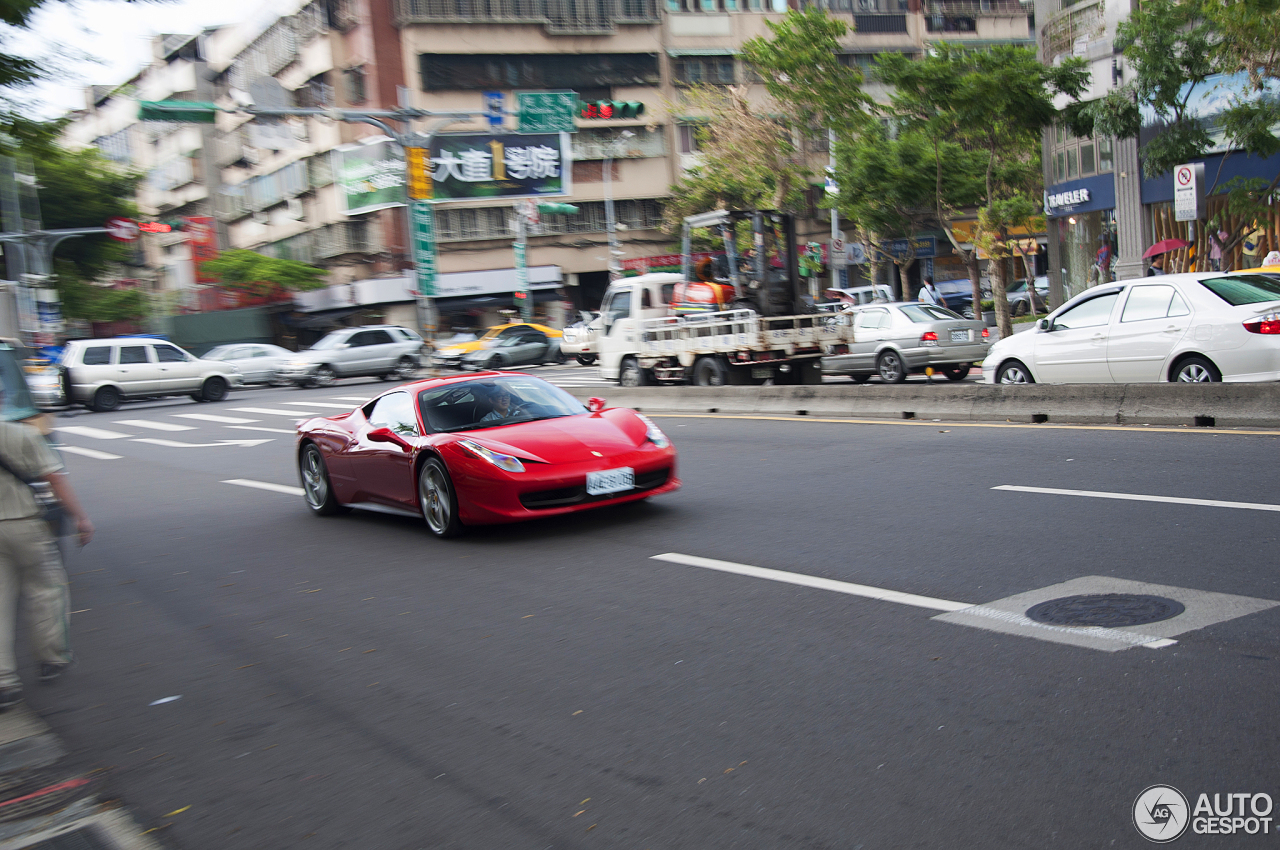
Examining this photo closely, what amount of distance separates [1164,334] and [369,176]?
157 feet

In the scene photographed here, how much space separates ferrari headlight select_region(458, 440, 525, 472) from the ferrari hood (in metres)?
0.05

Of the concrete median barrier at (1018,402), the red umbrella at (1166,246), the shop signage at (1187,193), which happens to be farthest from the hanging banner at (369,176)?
the shop signage at (1187,193)

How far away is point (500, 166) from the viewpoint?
54.8 meters

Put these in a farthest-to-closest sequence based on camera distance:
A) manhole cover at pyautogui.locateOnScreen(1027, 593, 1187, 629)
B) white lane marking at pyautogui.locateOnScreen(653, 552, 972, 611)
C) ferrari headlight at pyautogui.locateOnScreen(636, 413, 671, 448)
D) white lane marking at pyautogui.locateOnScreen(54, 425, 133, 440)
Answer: white lane marking at pyautogui.locateOnScreen(54, 425, 133, 440), ferrari headlight at pyautogui.locateOnScreen(636, 413, 671, 448), white lane marking at pyautogui.locateOnScreen(653, 552, 972, 611), manhole cover at pyautogui.locateOnScreen(1027, 593, 1187, 629)

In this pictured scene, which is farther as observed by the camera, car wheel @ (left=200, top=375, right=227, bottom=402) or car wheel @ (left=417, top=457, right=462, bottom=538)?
car wheel @ (left=200, top=375, right=227, bottom=402)

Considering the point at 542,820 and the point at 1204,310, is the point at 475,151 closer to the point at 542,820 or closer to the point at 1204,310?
the point at 1204,310

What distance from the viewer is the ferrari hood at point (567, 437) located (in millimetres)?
8281

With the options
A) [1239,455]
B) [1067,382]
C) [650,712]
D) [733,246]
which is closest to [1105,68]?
[733,246]

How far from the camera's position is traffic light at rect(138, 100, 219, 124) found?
19938 mm

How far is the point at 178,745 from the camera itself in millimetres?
4594

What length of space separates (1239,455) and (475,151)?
160ft

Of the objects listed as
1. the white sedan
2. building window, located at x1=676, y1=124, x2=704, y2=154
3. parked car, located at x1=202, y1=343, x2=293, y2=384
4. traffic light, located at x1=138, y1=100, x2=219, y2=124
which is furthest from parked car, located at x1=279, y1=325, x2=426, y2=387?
building window, located at x1=676, y1=124, x2=704, y2=154

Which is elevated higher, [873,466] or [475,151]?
[475,151]

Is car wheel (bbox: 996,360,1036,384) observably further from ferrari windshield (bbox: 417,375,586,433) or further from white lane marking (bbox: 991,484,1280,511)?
ferrari windshield (bbox: 417,375,586,433)
